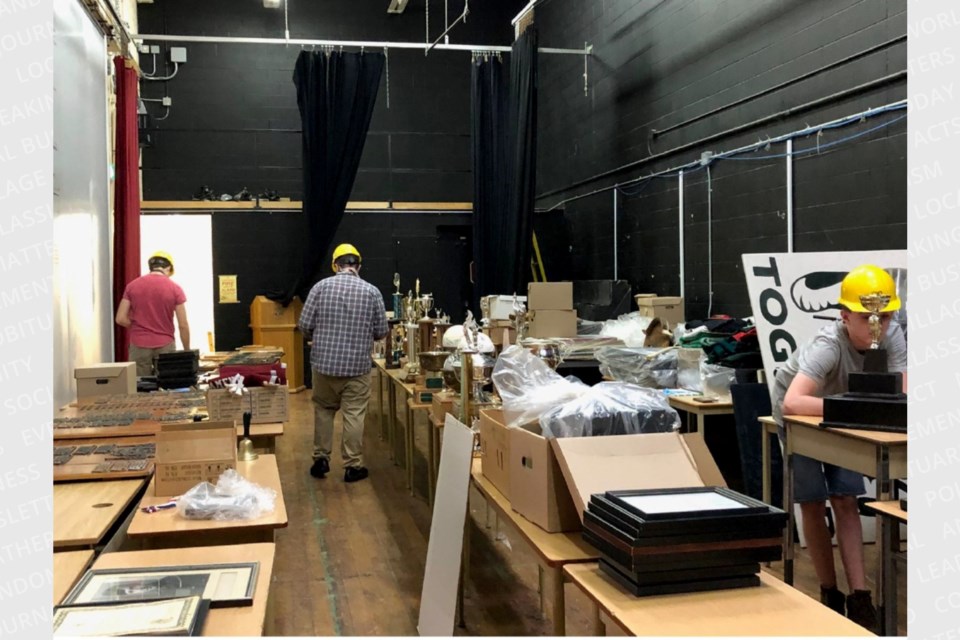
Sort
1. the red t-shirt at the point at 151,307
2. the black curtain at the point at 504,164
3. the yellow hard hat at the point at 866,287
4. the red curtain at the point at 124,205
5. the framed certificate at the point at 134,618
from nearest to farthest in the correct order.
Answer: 1. the framed certificate at the point at 134,618
2. the yellow hard hat at the point at 866,287
3. the red t-shirt at the point at 151,307
4. the red curtain at the point at 124,205
5. the black curtain at the point at 504,164

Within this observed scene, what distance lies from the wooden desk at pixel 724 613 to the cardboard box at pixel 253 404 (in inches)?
82.9

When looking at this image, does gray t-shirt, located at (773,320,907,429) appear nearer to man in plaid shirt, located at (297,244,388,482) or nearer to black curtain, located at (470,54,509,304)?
man in plaid shirt, located at (297,244,388,482)

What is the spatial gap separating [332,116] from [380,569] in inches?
220

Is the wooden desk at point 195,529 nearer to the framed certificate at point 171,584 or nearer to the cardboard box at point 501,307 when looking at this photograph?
the framed certificate at point 171,584

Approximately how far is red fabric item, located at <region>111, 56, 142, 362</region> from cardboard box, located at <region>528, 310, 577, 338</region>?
10.6 ft

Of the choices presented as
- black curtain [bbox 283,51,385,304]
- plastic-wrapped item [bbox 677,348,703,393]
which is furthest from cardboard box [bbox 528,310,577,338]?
black curtain [bbox 283,51,385,304]

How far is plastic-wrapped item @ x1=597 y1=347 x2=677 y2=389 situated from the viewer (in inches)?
208

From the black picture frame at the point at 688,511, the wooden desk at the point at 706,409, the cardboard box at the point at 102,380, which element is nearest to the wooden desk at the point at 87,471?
the cardboard box at the point at 102,380

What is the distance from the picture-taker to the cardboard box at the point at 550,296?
665 cm

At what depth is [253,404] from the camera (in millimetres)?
3562

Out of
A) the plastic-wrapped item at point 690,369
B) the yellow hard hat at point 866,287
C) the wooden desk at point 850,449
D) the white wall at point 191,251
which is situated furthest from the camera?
the white wall at point 191,251

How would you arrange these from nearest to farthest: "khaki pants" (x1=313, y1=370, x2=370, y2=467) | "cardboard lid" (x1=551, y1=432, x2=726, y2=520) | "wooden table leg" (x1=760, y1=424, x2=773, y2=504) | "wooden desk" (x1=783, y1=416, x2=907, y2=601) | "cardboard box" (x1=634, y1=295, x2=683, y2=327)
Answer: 1. "cardboard lid" (x1=551, y1=432, x2=726, y2=520)
2. "wooden desk" (x1=783, y1=416, x2=907, y2=601)
3. "wooden table leg" (x1=760, y1=424, x2=773, y2=504)
4. "khaki pants" (x1=313, y1=370, x2=370, y2=467)
5. "cardboard box" (x1=634, y1=295, x2=683, y2=327)

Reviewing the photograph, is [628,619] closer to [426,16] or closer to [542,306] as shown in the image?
[542,306]

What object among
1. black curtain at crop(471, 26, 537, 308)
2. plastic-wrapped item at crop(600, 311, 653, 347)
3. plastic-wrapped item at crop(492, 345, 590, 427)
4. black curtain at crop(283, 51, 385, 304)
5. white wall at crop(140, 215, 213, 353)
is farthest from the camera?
white wall at crop(140, 215, 213, 353)
